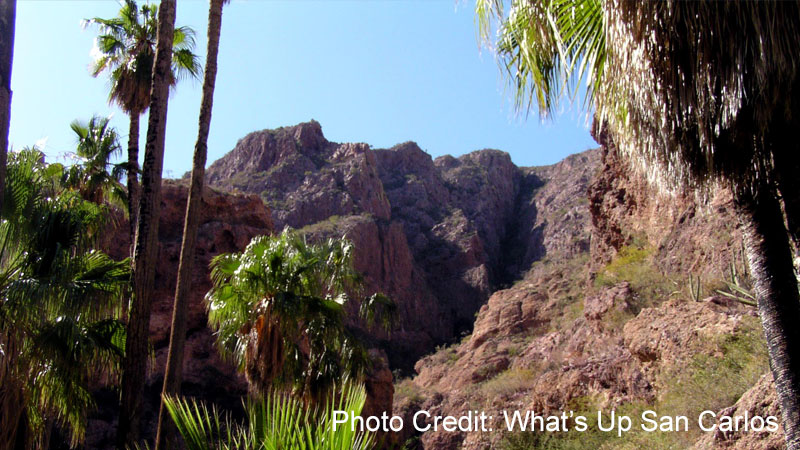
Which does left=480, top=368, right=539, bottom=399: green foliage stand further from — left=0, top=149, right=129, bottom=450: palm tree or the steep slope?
left=0, top=149, right=129, bottom=450: palm tree

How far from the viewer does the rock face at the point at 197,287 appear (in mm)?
23969

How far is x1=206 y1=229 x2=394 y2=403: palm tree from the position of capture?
40.5 ft

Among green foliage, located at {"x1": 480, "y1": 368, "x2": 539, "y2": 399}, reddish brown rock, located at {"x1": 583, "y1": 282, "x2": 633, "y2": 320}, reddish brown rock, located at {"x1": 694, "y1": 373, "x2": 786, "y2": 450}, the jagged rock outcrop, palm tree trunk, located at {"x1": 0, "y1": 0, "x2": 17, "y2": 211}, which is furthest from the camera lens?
green foliage, located at {"x1": 480, "y1": 368, "x2": 539, "y2": 399}

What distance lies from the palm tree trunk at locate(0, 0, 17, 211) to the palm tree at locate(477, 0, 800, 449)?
4.40 meters

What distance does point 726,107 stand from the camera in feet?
15.2

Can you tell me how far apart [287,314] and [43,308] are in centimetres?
504

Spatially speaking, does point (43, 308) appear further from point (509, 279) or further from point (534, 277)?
point (509, 279)

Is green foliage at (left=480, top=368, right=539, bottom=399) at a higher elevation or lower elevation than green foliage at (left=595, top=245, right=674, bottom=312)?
lower

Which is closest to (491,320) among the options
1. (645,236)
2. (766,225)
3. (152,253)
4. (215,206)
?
(645,236)

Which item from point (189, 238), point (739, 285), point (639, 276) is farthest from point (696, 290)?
point (189, 238)

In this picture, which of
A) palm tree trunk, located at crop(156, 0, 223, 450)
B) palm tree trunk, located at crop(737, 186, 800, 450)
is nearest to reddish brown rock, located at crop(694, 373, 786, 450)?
palm tree trunk, located at crop(737, 186, 800, 450)

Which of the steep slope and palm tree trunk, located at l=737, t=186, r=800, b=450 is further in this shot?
the steep slope

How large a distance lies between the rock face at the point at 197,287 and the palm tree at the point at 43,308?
563 inches

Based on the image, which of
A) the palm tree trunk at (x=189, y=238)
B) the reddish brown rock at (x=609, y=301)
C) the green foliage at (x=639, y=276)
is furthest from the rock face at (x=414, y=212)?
the palm tree trunk at (x=189, y=238)
